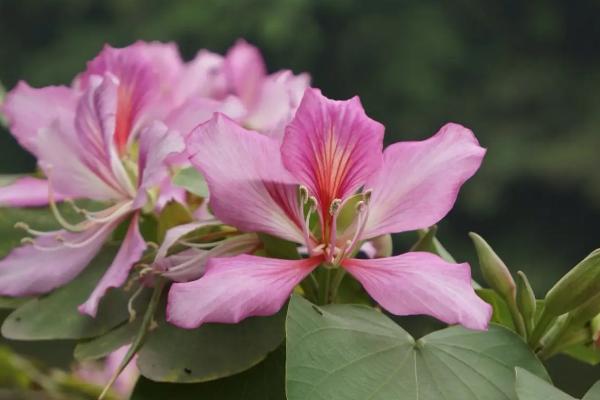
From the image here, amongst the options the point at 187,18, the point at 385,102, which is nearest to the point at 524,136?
the point at 385,102

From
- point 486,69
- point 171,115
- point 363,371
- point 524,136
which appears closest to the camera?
point 363,371

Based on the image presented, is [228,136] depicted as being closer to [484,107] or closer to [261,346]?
[261,346]

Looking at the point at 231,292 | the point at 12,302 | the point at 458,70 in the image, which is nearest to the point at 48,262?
the point at 12,302

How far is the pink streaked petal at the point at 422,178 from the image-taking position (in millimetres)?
338

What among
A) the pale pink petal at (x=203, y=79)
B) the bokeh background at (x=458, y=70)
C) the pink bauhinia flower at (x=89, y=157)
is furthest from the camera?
the bokeh background at (x=458, y=70)

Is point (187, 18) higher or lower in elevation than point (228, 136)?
lower

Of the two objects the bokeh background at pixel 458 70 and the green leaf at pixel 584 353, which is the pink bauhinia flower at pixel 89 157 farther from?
the bokeh background at pixel 458 70

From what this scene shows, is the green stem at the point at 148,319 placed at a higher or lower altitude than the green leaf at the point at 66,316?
higher

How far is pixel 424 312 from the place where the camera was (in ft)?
1.03

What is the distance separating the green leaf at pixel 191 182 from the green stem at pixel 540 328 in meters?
0.13

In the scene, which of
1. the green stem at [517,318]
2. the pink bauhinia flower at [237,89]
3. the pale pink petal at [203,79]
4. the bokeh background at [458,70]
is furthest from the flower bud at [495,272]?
the bokeh background at [458,70]

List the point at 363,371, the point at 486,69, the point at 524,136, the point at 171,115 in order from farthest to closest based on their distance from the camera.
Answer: the point at 486,69
the point at 524,136
the point at 171,115
the point at 363,371

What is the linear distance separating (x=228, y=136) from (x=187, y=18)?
814 centimetres

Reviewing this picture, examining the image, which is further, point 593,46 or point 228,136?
point 593,46
